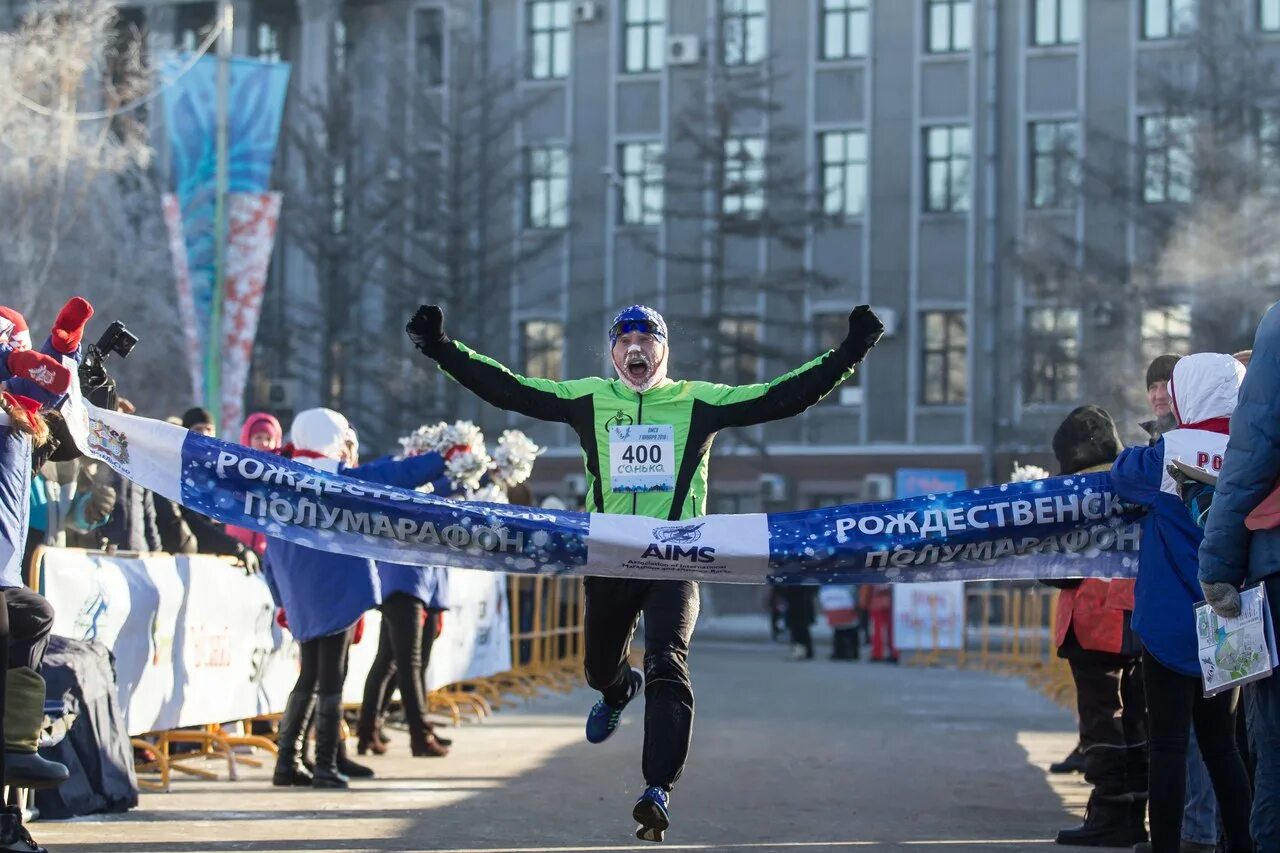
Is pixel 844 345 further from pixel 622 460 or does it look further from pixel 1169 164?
pixel 1169 164

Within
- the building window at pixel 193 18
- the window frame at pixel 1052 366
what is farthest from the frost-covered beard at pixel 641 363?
the building window at pixel 193 18

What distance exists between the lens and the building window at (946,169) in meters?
47.7

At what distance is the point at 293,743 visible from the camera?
1162 centimetres

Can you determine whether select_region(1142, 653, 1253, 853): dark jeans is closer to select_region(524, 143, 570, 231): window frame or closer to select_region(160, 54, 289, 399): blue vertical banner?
select_region(160, 54, 289, 399): blue vertical banner

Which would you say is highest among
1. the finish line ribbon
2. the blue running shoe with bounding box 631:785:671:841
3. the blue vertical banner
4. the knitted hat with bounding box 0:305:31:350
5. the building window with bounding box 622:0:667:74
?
the building window with bounding box 622:0:667:74

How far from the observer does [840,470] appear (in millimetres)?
47781

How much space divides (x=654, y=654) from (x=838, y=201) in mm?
41374

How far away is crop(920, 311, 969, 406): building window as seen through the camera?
156 feet

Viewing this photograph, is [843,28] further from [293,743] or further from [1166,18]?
[293,743]

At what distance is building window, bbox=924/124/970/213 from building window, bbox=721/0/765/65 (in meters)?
4.35

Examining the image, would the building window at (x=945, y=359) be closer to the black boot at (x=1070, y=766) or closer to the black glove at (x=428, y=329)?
the black boot at (x=1070, y=766)

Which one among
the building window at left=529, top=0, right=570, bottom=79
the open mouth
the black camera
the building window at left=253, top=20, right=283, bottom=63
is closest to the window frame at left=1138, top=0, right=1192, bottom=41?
the building window at left=529, top=0, right=570, bottom=79

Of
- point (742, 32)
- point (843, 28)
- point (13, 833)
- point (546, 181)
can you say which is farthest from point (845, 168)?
point (13, 833)

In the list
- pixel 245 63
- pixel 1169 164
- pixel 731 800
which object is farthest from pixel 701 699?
pixel 1169 164
